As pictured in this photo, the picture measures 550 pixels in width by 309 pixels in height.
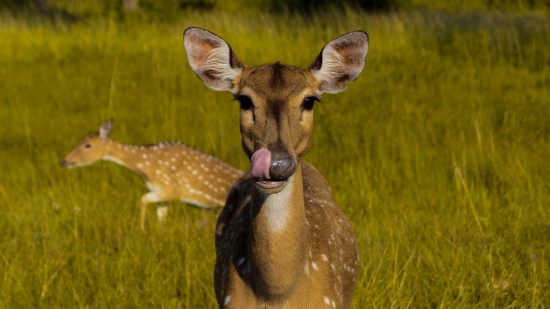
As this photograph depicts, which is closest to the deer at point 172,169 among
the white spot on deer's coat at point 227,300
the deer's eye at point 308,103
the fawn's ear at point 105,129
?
the fawn's ear at point 105,129

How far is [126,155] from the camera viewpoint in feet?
25.6

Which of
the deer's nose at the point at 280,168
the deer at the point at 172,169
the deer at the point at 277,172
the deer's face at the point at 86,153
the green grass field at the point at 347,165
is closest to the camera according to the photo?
the deer's nose at the point at 280,168

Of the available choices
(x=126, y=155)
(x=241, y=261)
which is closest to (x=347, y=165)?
(x=126, y=155)

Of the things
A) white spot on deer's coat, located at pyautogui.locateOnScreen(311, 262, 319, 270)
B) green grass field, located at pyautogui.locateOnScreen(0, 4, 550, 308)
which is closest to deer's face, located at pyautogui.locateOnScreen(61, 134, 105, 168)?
green grass field, located at pyautogui.locateOnScreen(0, 4, 550, 308)

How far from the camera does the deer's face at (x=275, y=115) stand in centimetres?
306

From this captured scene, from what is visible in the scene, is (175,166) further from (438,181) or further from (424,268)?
(424,268)

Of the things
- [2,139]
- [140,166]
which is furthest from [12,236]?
[2,139]

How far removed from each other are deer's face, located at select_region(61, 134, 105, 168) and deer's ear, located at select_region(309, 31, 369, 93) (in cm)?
465

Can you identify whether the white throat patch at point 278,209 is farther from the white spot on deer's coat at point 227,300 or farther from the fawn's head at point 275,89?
the white spot on deer's coat at point 227,300

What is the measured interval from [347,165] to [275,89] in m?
3.81

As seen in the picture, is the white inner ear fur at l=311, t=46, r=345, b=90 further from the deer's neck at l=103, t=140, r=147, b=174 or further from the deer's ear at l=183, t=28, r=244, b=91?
the deer's neck at l=103, t=140, r=147, b=174

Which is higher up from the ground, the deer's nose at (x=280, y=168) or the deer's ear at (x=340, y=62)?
the deer's ear at (x=340, y=62)

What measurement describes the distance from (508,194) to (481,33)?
6593mm

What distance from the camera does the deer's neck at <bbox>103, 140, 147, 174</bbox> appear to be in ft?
25.0
